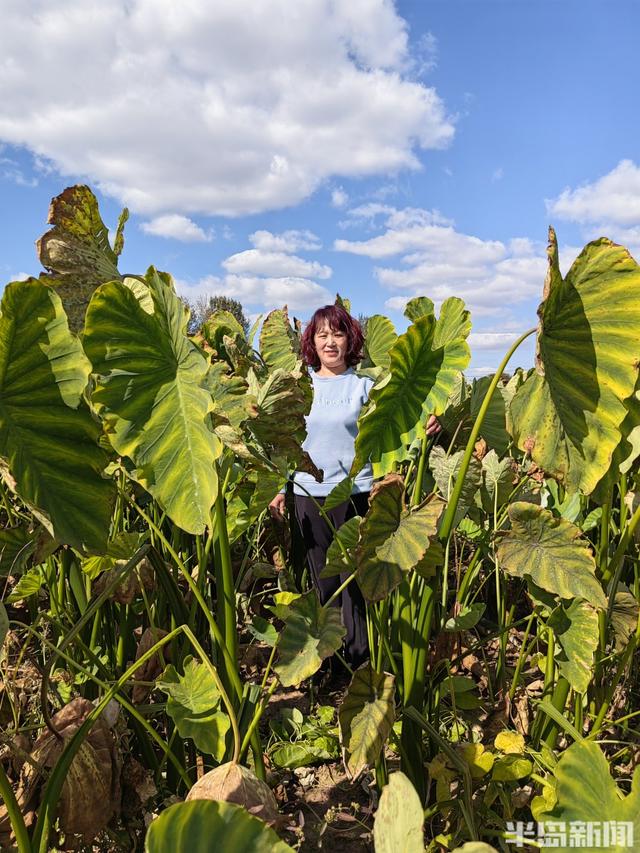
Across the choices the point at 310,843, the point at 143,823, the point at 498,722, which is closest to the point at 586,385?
the point at 498,722

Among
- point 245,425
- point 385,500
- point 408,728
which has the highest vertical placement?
point 245,425

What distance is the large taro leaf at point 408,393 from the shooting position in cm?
104

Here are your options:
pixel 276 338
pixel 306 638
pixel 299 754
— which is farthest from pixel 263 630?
pixel 276 338

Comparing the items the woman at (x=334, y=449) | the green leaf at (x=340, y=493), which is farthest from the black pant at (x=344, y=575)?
the green leaf at (x=340, y=493)

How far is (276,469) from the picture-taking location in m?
1.08

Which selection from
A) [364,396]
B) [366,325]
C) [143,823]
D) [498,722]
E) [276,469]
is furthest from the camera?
[366,325]

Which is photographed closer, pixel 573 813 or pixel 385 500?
pixel 573 813

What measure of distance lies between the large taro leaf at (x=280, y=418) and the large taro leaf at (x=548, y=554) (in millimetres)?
403

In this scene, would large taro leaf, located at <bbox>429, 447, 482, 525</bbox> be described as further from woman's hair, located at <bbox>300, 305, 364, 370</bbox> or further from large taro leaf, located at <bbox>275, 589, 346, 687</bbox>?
woman's hair, located at <bbox>300, 305, 364, 370</bbox>

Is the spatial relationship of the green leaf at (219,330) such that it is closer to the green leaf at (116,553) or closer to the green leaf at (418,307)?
the green leaf at (418,307)

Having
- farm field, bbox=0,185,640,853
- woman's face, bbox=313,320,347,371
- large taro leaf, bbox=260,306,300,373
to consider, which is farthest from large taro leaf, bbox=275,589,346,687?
A: large taro leaf, bbox=260,306,300,373

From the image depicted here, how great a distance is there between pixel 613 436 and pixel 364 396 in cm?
118

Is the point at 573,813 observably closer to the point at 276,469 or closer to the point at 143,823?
the point at 276,469

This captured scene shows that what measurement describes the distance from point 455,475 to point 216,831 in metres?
0.96
